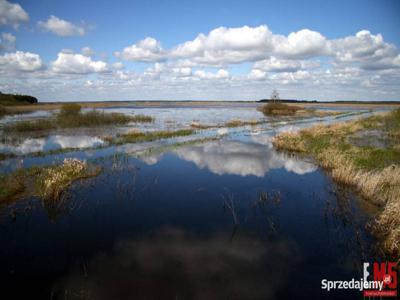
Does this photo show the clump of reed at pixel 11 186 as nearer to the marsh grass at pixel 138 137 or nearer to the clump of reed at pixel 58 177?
the clump of reed at pixel 58 177

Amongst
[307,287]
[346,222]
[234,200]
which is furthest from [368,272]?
[234,200]

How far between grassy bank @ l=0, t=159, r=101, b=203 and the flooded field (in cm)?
49

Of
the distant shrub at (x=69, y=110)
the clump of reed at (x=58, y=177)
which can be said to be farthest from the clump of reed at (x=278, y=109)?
the clump of reed at (x=58, y=177)

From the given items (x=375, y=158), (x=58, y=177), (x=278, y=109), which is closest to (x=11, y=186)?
(x=58, y=177)

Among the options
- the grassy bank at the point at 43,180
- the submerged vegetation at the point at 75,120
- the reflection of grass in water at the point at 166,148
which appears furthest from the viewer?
the submerged vegetation at the point at 75,120

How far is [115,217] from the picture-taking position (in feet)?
38.1

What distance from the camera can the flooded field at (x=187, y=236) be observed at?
745 cm

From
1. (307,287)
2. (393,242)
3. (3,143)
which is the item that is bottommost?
(307,287)

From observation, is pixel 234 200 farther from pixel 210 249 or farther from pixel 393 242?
pixel 393 242

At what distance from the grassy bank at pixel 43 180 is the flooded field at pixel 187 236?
0.49 m

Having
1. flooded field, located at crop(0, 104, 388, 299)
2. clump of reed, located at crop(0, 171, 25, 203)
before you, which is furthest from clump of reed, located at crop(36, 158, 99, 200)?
clump of reed, located at crop(0, 171, 25, 203)

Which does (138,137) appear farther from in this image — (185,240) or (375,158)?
Result: (375,158)

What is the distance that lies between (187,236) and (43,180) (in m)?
9.59

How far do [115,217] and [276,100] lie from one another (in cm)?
7536
